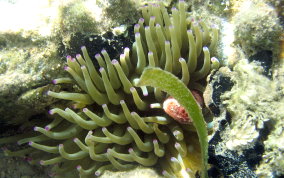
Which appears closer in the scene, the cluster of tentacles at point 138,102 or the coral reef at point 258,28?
the coral reef at point 258,28

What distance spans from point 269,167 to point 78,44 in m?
2.55

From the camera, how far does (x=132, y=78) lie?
2898 mm

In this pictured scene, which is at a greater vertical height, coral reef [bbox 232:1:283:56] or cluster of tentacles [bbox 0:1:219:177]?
coral reef [bbox 232:1:283:56]

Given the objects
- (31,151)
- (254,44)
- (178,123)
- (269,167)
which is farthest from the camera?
(31,151)

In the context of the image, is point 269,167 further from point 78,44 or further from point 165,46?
point 78,44

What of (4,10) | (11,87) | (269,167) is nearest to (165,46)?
(269,167)

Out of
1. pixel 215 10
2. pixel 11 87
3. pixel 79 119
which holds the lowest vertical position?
pixel 79 119

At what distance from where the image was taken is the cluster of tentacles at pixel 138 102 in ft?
8.84

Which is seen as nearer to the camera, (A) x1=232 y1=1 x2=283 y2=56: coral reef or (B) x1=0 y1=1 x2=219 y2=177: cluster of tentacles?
(A) x1=232 y1=1 x2=283 y2=56: coral reef

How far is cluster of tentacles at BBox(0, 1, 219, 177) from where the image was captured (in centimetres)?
269

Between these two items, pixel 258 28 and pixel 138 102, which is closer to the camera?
pixel 258 28

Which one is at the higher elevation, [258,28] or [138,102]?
[258,28]

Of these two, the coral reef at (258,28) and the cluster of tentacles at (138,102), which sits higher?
the coral reef at (258,28)

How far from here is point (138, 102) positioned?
2715 mm
